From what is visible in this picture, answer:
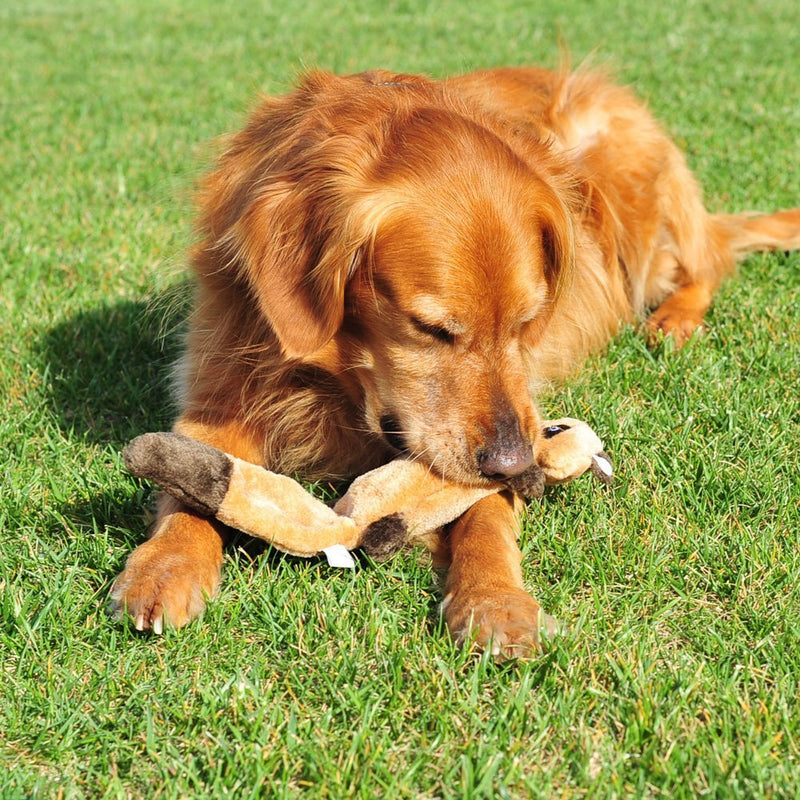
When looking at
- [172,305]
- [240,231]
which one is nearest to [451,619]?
[240,231]

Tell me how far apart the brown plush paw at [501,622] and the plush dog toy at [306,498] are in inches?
12.9

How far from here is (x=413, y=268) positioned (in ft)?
9.21

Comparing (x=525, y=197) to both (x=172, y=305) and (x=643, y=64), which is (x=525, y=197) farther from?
(x=643, y=64)

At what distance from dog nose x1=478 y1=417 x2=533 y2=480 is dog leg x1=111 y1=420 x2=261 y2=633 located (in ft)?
2.63

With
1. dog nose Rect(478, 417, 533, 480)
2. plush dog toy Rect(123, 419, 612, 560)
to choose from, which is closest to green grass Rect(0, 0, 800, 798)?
plush dog toy Rect(123, 419, 612, 560)

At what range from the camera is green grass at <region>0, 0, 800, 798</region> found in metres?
2.11

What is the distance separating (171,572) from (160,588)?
0.06m

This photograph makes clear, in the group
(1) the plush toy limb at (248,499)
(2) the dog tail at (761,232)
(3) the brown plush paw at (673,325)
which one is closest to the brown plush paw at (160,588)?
(1) the plush toy limb at (248,499)

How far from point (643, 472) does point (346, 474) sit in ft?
3.29

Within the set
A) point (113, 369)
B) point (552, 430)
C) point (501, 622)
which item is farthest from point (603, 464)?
point (113, 369)

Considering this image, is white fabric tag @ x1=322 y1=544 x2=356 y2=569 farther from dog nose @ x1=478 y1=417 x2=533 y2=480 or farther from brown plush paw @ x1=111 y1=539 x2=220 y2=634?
dog nose @ x1=478 y1=417 x2=533 y2=480

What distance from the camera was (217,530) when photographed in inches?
112

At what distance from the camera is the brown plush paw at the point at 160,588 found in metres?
2.47

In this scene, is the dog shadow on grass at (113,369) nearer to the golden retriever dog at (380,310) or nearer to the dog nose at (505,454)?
the golden retriever dog at (380,310)
